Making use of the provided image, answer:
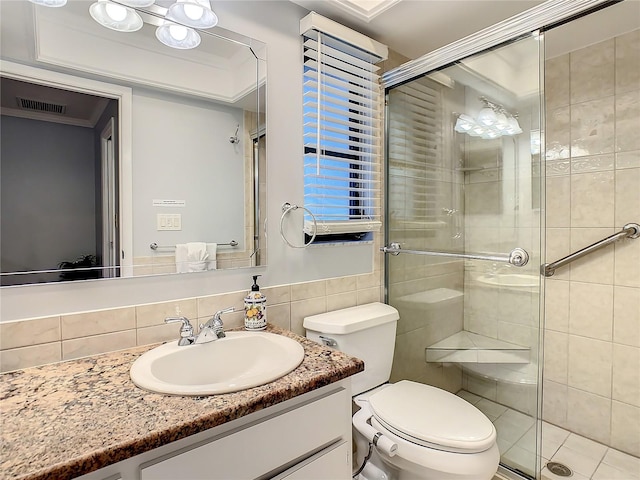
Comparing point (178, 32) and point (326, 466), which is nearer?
point (326, 466)

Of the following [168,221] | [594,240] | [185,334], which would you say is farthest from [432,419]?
[594,240]

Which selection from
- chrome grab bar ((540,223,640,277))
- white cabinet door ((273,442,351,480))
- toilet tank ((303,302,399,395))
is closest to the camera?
white cabinet door ((273,442,351,480))

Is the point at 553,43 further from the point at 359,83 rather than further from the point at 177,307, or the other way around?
the point at 177,307

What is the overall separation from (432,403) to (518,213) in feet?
2.95

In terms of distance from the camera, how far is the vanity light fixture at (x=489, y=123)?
1.59 m

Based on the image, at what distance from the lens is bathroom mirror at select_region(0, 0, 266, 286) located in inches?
40.2

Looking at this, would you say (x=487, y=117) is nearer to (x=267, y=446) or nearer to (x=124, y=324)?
(x=267, y=446)

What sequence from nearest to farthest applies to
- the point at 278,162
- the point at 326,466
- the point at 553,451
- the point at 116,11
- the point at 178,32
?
1. the point at 326,466
2. the point at 116,11
3. the point at 178,32
4. the point at 278,162
5. the point at 553,451

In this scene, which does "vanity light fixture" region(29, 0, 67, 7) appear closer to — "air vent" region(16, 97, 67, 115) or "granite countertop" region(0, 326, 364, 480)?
"air vent" region(16, 97, 67, 115)

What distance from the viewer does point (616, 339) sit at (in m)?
1.94

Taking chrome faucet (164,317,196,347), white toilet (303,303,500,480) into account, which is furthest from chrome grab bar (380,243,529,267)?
chrome faucet (164,317,196,347)

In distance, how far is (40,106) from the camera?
105 cm

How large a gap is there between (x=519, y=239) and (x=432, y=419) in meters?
0.84

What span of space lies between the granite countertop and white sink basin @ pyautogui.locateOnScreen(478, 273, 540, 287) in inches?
37.7
